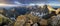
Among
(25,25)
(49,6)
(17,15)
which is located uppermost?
(49,6)

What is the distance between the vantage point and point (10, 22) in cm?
132

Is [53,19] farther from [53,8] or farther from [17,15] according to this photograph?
[17,15]

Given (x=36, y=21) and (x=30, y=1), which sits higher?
(x=30, y=1)

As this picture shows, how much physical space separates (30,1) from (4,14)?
1.22 feet

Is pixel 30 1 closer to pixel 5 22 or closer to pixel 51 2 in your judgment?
pixel 51 2

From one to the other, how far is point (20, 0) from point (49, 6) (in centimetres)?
38

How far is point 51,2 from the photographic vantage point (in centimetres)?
133

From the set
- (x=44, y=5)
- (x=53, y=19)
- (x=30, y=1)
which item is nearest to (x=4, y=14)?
(x=30, y=1)

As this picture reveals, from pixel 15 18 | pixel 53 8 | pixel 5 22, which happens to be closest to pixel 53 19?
pixel 53 8

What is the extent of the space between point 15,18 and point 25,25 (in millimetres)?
156

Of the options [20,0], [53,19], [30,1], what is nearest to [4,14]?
[20,0]

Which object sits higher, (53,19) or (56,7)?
(56,7)

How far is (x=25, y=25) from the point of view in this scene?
1.30 meters

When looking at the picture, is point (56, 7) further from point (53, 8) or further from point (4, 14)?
point (4, 14)
